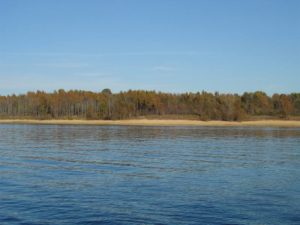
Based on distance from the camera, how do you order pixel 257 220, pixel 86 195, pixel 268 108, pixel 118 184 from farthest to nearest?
pixel 268 108, pixel 118 184, pixel 86 195, pixel 257 220

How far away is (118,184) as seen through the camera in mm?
23234

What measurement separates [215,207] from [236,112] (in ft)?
470

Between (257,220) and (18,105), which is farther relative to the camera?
(18,105)

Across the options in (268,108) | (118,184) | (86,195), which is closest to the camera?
(86,195)

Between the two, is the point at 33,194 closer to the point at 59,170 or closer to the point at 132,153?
the point at 59,170

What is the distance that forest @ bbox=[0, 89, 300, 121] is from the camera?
→ 537 ft

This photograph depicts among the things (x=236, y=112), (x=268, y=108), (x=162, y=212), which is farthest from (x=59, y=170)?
(x=268, y=108)

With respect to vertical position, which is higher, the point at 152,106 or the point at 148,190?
the point at 152,106

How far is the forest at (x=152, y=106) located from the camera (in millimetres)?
163750

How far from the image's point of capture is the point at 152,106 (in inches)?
7028

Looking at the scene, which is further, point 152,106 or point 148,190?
point 152,106

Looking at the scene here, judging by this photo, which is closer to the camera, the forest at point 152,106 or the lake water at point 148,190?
the lake water at point 148,190

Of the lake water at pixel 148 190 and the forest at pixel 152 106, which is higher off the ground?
the forest at pixel 152 106

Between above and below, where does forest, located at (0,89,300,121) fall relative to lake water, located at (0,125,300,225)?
above
